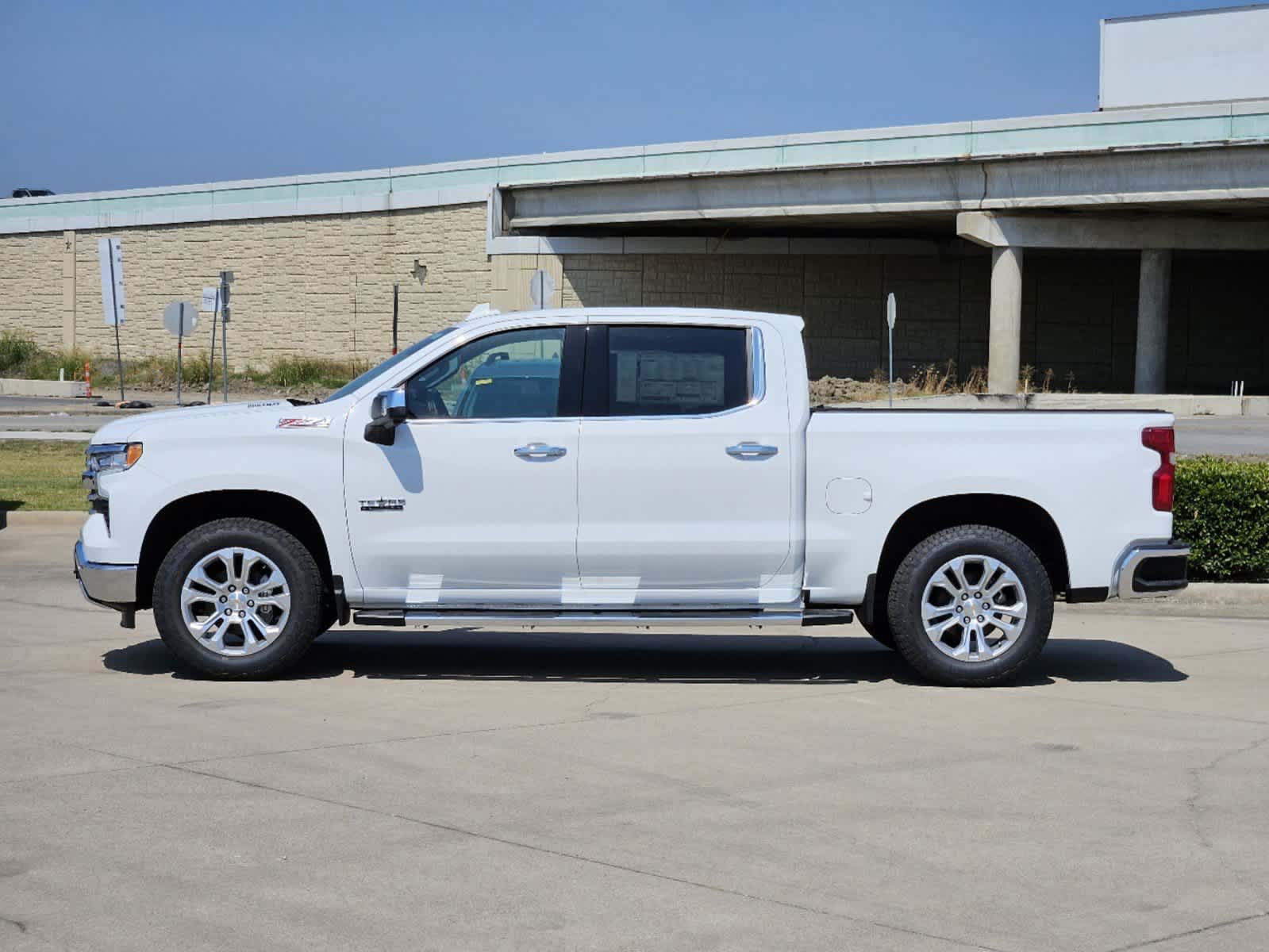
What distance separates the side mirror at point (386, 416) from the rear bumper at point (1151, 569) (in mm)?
3946

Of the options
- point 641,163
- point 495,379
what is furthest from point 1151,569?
point 641,163

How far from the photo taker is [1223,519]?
40.5ft

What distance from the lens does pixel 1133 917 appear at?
5.00 m

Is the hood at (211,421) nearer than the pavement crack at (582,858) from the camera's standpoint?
No

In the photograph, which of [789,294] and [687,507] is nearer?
[687,507]

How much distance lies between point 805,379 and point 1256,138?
31705 millimetres

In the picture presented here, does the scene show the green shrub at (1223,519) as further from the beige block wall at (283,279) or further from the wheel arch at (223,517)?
the beige block wall at (283,279)

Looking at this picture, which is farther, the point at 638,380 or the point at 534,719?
the point at 638,380

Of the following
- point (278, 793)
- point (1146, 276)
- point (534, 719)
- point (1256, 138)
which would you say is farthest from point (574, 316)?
point (1146, 276)

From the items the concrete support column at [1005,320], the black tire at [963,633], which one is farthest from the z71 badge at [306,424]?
the concrete support column at [1005,320]

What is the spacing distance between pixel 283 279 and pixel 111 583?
4604 centimetres

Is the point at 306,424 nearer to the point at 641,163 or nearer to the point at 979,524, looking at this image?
the point at 979,524

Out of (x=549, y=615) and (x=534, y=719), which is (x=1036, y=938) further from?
(x=549, y=615)

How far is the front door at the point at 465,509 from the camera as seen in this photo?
8.75 meters
